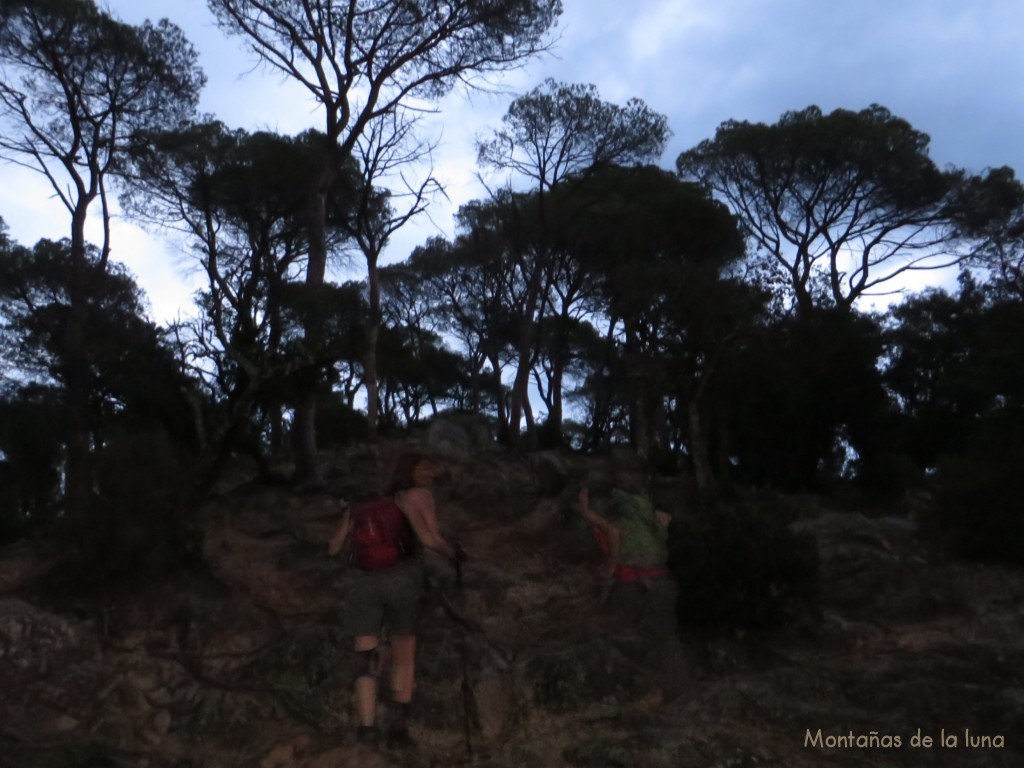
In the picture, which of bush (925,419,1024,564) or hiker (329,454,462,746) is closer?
hiker (329,454,462,746)

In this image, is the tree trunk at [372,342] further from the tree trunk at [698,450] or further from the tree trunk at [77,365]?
the tree trunk at [698,450]

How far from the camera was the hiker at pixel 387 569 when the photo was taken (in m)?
6.24

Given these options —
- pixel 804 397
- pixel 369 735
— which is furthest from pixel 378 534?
pixel 804 397

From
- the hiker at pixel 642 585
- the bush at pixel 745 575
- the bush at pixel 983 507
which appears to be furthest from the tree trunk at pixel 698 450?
the hiker at pixel 642 585

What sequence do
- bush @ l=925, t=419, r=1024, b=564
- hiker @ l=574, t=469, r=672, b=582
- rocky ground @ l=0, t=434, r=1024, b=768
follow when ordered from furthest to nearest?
bush @ l=925, t=419, r=1024, b=564, hiker @ l=574, t=469, r=672, b=582, rocky ground @ l=0, t=434, r=1024, b=768

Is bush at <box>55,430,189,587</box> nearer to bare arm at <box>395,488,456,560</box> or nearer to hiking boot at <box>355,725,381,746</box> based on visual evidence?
hiking boot at <box>355,725,381,746</box>

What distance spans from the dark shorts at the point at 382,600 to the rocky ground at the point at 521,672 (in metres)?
1.00

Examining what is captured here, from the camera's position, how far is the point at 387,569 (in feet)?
20.5

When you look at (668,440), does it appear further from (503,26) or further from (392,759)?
(392,759)

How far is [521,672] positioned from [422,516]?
267cm

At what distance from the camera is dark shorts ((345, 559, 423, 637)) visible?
6238mm

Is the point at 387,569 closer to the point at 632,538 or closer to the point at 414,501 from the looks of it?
the point at 414,501

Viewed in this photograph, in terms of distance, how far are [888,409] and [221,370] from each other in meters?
11.1

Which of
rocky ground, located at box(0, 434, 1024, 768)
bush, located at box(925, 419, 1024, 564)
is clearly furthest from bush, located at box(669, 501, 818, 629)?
bush, located at box(925, 419, 1024, 564)
